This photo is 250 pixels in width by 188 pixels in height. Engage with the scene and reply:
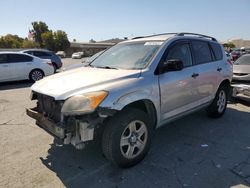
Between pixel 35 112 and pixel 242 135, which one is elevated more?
pixel 35 112

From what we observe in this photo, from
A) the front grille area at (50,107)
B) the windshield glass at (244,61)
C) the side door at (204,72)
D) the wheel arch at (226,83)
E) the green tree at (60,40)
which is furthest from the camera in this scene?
the green tree at (60,40)

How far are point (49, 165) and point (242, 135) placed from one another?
358 cm

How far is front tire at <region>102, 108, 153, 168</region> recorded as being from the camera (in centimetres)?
341

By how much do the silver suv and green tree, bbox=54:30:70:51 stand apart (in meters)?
72.9

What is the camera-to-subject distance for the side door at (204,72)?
16.4 ft

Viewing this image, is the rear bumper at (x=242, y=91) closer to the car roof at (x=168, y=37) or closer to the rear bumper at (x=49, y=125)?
the car roof at (x=168, y=37)

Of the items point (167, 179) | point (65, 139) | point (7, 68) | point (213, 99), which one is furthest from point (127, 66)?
point (7, 68)

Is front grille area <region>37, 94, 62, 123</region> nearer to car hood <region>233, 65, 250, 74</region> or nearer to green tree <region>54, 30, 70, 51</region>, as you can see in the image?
car hood <region>233, 65, 250, 74</region>

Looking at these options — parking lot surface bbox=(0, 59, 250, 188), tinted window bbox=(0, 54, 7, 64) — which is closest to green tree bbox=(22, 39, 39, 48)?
tinted window bbox=(0, 54, 7, 64)

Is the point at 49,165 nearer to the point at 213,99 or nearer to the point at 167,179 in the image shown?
the point at 167,179

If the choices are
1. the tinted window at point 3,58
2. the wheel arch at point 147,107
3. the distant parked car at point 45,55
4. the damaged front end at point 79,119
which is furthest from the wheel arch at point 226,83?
the distant parked car at point 45,55

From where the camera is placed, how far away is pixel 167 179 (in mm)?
3424

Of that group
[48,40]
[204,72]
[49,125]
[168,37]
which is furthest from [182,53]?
[48,40]

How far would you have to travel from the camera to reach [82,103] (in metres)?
3.25
